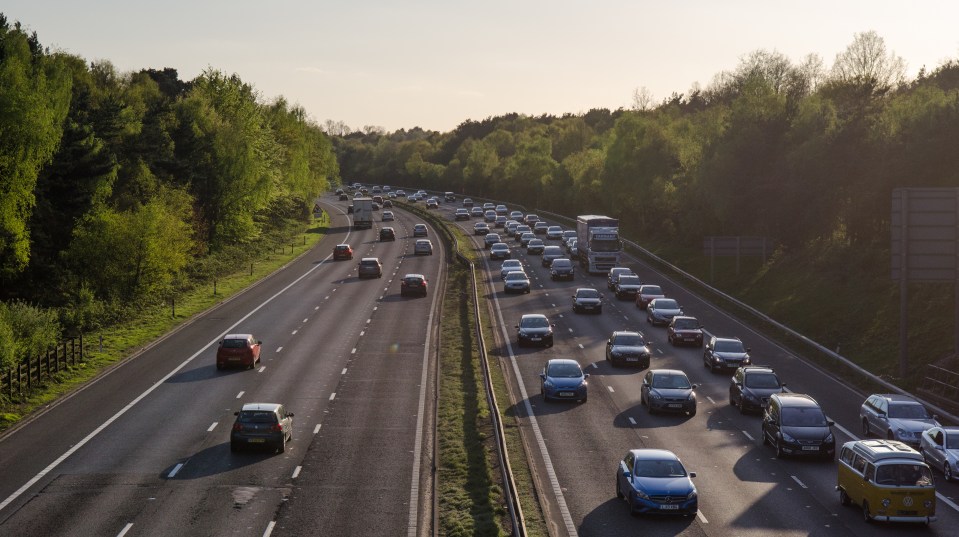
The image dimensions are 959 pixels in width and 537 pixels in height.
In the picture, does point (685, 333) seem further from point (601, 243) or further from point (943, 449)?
point (601, 243)

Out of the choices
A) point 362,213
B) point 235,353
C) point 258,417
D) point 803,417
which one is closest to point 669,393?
point 803,417

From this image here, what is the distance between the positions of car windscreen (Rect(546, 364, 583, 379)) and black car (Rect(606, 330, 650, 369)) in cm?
703

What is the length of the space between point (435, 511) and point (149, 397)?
1951 cm

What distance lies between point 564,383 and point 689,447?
774cm

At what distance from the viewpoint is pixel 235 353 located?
4700 centimetres

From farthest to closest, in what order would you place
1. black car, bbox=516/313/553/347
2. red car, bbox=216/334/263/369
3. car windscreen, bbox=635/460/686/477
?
1. black car, bbox=516/313/553/347
2. red car, bbox=216/334/263/369
3. car windscreen, bbox=635/460/686/477

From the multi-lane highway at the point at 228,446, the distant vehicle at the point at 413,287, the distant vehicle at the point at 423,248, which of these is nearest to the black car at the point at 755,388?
the multi-lane highway at the point at 228,446

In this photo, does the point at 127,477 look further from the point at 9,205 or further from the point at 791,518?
the point at 9,205

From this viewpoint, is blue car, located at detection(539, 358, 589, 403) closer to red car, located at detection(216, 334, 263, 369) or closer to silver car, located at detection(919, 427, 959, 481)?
silver car, located at detection(919, 427, 959, 481)

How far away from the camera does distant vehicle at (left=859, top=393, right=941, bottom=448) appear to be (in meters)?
32.7

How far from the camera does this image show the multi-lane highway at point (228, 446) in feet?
85.3

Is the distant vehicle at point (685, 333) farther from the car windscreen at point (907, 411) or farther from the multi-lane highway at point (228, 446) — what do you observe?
the car windscreen at point (907, 411)

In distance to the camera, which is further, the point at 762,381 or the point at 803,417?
the point at 762,381

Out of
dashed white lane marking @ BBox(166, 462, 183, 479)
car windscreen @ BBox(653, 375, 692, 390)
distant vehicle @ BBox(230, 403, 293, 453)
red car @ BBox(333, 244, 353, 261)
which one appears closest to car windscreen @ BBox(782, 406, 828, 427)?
car windscreen @ BBox(653, 375, 692, 390)
